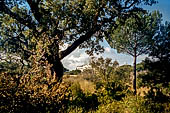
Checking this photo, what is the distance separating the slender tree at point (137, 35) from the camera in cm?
2511

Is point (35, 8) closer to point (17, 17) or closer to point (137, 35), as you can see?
point (17, 17)

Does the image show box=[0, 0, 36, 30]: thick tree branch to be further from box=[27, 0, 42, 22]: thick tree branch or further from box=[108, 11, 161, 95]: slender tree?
box=[108, 11, 161, 95]: slender tree

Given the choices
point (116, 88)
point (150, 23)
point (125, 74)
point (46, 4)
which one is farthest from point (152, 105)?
point (125, 74)

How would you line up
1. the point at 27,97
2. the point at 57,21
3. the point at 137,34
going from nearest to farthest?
the point at 27,97 < the point at 57,21 < the point at 137,34

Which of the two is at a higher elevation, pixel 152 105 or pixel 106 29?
pixel 106 29

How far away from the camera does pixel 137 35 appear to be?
26.5 m

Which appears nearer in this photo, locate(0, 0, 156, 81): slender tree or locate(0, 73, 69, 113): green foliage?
locate(0, 73, 69, 113): green foliage

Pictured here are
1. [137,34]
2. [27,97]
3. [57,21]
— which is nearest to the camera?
[27,97]

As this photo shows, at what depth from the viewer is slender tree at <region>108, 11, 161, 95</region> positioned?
25.1 metres

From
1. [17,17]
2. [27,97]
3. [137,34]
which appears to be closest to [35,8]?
[17,17]

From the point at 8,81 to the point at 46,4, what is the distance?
7232mm

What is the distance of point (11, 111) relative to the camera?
4082mm

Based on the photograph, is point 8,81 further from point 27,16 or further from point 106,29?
point 106,29

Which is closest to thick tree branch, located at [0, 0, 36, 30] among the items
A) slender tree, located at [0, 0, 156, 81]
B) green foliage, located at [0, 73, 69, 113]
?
slender tree, located at [0, 0, 156, 81]
